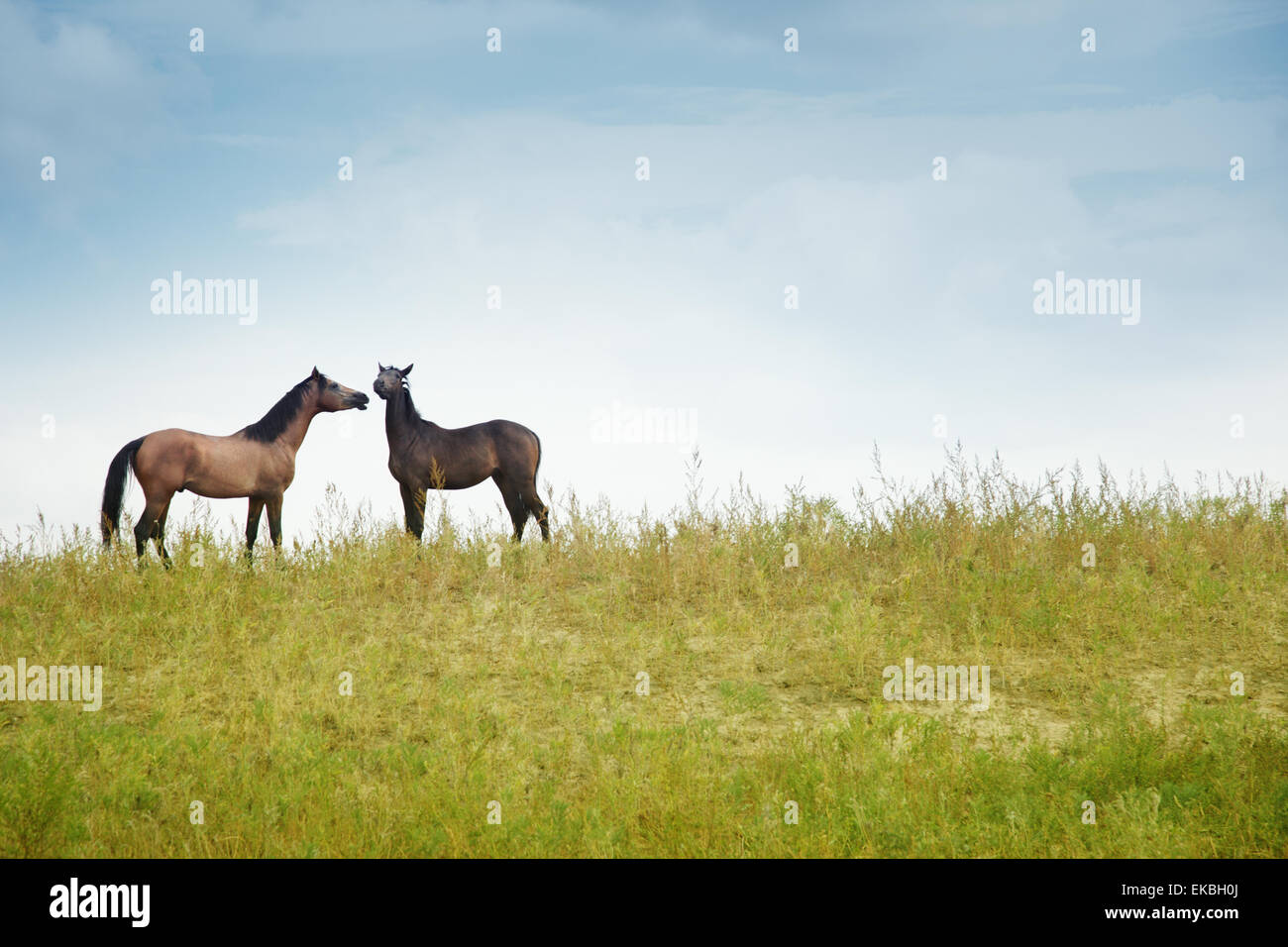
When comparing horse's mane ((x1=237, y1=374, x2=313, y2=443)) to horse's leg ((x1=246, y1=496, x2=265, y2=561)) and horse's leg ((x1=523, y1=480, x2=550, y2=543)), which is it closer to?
horse's leg ((x1=246, y1=496, x2=265, y2=561))

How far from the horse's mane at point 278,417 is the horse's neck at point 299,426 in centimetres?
5

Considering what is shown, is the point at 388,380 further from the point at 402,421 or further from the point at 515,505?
the point at 515,505

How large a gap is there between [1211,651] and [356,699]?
7.96 meters

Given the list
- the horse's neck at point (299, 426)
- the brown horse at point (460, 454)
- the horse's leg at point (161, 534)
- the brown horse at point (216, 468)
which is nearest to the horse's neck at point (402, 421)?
the brown horse at point (460, 454)

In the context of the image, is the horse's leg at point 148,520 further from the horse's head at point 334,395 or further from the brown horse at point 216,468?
the horse's head at point 334,395

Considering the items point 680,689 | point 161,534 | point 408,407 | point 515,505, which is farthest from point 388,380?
point 680,689

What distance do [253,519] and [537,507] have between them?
376 cm

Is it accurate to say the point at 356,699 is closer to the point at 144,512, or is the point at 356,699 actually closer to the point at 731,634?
the point at 731,634

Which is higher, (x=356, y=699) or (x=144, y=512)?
(x=144, y=512)

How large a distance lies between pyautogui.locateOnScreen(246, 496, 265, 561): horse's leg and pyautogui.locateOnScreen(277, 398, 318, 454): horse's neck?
0.88 meters

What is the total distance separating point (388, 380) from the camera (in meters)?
13.1

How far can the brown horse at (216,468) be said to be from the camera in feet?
39.1

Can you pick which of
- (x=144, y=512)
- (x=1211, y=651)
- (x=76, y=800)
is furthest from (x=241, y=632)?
(x=1211, y=651)

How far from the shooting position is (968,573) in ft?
33.6
